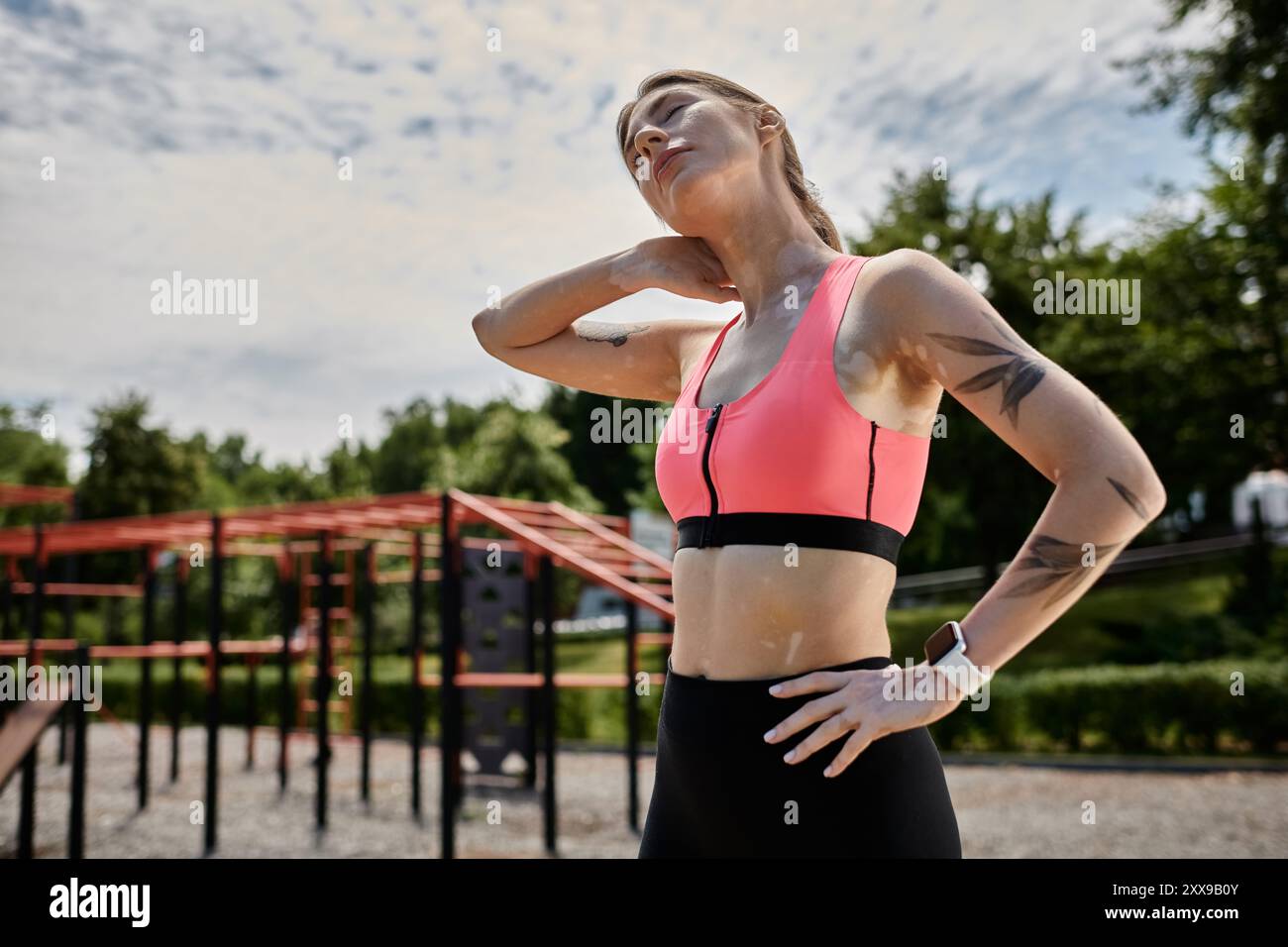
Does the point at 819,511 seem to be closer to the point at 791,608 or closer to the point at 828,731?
the point at 791,608

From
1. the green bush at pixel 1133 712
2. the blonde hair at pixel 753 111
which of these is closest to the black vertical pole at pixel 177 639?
the green bush at pixel 1133 712

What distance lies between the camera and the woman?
129 centimetres

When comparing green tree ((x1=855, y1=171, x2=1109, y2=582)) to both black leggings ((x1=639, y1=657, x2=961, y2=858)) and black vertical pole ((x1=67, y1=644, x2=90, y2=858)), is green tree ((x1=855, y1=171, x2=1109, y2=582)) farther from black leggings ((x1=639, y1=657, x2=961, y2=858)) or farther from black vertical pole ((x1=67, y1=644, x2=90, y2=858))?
black leggings ((x1=639, y1=657, x2=961, y2=858))

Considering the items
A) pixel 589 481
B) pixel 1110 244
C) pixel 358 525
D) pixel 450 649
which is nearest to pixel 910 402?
pixel 450 649

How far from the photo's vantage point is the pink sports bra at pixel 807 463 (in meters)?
1.39

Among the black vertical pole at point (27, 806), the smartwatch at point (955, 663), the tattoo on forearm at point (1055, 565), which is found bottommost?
the black vertical pole at point (27, 806)

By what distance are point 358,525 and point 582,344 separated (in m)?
7.21

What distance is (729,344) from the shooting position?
1.70 meters

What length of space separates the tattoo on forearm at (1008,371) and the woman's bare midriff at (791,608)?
10.9 inches

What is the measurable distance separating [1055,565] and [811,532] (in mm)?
316

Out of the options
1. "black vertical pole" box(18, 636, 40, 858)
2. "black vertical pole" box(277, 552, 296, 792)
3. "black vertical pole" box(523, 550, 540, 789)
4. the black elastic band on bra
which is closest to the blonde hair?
the black elastic band on bra

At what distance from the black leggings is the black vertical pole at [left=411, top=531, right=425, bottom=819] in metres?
7.24

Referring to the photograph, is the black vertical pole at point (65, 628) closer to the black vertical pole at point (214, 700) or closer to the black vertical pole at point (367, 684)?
the black vertical pole at point (367, 684)
